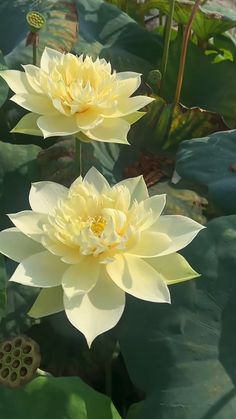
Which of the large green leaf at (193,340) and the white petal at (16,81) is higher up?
the white petal at (16,81)

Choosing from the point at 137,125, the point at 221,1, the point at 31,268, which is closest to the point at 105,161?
the point at 137,125

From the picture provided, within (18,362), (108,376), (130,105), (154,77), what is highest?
(130,105)

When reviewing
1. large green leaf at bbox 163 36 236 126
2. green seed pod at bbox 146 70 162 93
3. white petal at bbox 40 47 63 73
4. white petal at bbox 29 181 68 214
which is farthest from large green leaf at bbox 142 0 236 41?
white petal at bbox 29 181 68 214

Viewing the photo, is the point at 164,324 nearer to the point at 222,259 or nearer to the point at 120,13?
the point at 222,259

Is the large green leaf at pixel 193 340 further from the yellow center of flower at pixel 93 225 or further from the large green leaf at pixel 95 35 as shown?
the large green leaf at pixel 95 35

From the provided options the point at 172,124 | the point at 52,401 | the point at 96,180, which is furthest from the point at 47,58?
the point at 52,401

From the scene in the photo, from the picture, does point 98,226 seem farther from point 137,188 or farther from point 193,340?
point 193,340

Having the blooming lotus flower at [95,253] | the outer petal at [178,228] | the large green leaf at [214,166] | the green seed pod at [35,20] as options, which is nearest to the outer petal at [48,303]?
the blooming lotus flower at [95,253]
